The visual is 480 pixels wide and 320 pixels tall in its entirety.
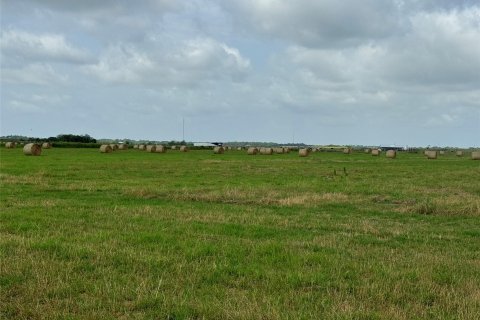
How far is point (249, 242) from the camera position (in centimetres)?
1192

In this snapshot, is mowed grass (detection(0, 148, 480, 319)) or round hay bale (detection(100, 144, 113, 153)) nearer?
mowed grass (detection(0, 148, 480, 319))

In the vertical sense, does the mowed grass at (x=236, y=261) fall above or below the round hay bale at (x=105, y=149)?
below

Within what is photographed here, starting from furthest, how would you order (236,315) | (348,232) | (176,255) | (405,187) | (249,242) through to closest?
1. (405,187)
2. (348,232)
3. (249,242)
4. (176,255)
5. (236,315)

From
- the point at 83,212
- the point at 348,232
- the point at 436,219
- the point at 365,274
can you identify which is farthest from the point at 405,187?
the point at 365,274

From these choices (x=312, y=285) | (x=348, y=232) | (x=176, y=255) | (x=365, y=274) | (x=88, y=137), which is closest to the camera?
(x=312, y=285)

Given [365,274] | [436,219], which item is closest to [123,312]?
[365,274]

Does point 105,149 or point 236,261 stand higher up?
point 105,149

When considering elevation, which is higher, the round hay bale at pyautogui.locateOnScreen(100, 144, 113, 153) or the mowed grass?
the round hay bale at pyautogui.locateOnScreen(100, 144, 113, 153)

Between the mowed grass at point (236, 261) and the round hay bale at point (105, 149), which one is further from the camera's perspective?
the round hay bale at point (105, 149)

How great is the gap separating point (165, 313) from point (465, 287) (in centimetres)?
485

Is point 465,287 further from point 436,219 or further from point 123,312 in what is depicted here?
point 436,219

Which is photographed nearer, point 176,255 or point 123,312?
point 123,312

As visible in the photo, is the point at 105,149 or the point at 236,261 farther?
the point at 105,149

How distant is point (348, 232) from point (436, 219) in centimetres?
486
